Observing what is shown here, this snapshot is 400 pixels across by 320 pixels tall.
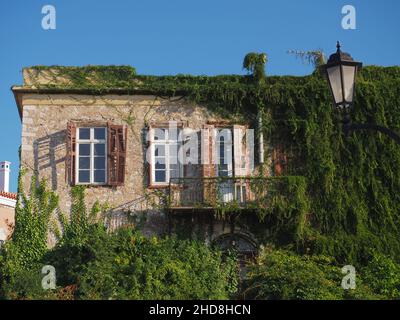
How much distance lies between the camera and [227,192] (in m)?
19.2

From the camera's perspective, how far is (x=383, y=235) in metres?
19.4

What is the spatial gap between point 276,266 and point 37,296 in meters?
5.98

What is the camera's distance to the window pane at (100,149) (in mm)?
19859

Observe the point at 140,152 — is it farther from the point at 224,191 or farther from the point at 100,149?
the point at 224,191

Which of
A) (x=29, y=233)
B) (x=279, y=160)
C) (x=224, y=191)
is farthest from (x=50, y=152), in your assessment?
(x=279, y=160)

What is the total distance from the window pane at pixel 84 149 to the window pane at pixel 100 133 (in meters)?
0.37

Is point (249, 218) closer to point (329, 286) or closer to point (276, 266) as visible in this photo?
point (276, 266)

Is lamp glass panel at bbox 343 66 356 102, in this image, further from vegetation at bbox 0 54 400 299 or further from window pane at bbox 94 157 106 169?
window pane at bbox 94 157 106 169

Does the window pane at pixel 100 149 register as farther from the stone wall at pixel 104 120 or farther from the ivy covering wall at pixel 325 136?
the ivy covering wall at pixel 325 136

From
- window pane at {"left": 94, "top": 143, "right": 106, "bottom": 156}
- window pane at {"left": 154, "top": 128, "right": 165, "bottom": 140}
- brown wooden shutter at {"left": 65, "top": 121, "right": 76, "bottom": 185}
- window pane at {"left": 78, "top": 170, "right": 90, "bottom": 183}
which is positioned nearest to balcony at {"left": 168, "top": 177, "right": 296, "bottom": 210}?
window pane at {"left": 154, "top": 128, "right": 165, "bottom": 140}

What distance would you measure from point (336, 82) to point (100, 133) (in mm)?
11556

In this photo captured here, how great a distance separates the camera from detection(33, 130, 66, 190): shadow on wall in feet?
64.4
